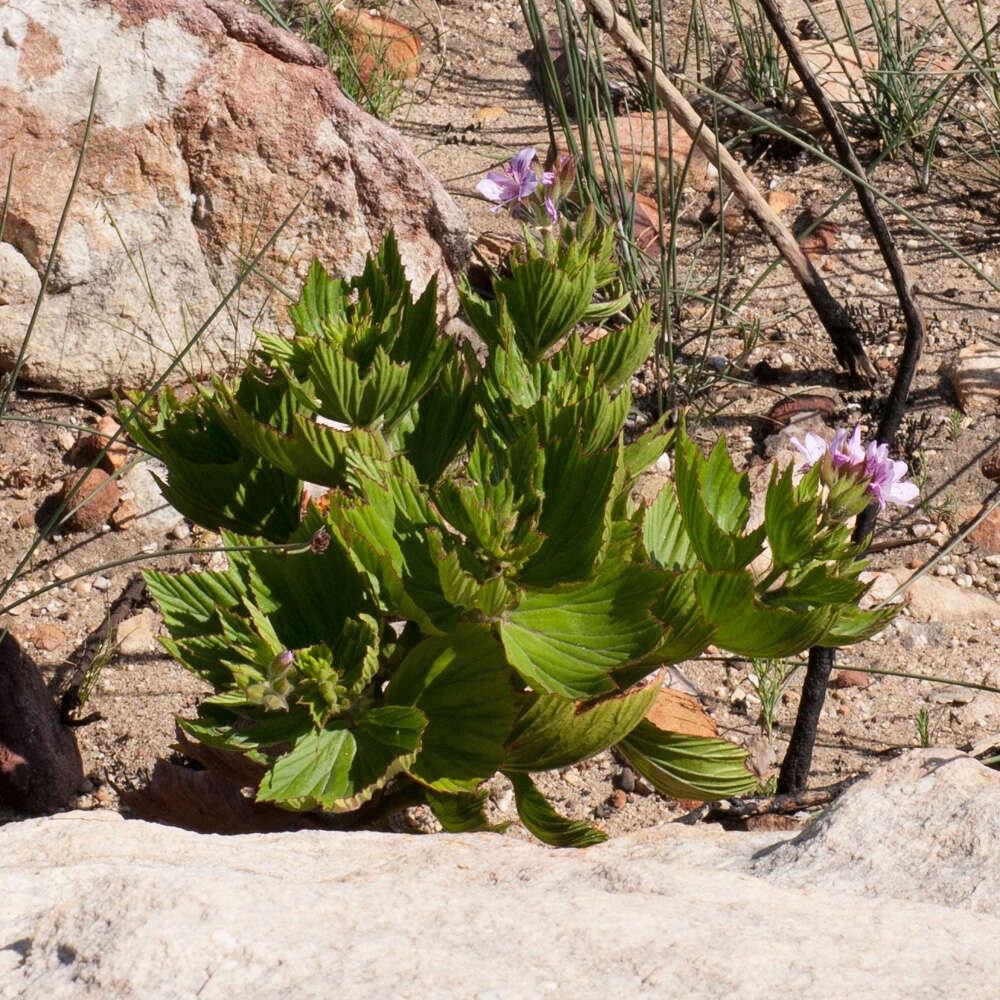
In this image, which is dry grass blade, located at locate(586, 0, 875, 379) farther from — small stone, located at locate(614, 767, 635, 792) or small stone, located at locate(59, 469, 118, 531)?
small stone, located at locate(59, 469, 118, 531)

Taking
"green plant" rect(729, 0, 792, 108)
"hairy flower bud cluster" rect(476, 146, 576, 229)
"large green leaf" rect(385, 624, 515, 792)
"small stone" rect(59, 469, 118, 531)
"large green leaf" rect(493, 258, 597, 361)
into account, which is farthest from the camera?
"green plant" rect(729, 0, 792, 108)

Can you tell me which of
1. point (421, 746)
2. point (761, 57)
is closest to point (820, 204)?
point (761, 57)

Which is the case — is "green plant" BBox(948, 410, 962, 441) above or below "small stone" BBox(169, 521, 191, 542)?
above

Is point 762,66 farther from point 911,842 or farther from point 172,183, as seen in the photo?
point 911,842

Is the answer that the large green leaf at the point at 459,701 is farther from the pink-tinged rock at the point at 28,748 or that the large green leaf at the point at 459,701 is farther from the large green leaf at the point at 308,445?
the pink-tinged rock at the point at 28,748

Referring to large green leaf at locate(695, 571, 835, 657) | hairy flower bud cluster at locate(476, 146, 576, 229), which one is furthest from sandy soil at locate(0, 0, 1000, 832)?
hairy flower bud cluster at locate(476, 146, 576, 229)

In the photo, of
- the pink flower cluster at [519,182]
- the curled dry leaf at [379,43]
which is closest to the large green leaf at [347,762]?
the pink flower cluster at [519,182]

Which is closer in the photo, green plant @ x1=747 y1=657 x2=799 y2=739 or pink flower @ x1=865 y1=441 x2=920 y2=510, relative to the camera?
pink flower @ x1=865 y1=441 x2=920 y2=510
